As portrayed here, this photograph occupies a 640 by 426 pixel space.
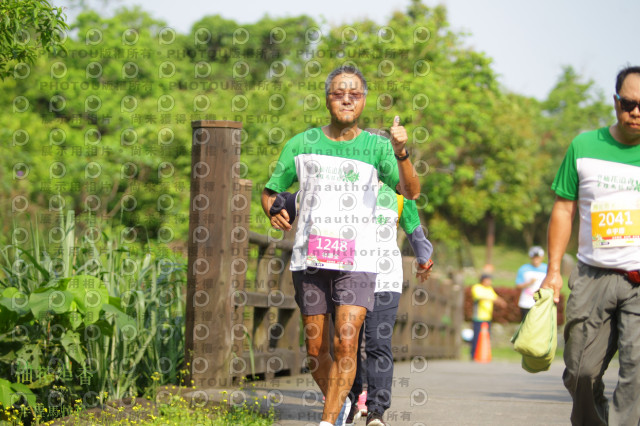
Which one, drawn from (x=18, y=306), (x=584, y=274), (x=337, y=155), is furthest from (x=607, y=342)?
(x=18, y=306)

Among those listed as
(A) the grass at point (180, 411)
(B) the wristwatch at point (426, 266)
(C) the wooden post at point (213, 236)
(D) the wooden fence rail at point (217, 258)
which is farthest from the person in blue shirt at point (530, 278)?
(A) the grass at point (180, 411)

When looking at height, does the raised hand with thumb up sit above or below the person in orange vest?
above

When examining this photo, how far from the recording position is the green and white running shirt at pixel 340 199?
4.88m

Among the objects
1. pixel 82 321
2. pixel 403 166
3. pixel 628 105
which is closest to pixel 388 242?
pixel 403 166

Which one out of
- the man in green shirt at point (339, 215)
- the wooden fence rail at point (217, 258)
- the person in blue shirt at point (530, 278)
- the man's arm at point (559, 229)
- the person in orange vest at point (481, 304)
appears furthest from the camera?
the person in orange vest at point (481, 304)

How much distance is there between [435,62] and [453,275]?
1513cm

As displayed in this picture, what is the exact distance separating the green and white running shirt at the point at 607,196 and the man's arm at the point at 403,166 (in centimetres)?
73

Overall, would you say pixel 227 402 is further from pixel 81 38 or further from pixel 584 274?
pixel 81 38

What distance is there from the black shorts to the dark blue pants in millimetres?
708

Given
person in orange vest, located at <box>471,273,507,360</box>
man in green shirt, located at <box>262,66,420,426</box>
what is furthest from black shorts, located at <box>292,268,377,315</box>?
person in orange vest, located at <box>471,273,507,360</box>

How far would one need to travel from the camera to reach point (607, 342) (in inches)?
180

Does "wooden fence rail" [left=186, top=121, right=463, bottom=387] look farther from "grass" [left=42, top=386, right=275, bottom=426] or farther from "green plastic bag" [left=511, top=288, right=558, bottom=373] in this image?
"green plastic bag" [left=511, top=288, right=558, bottom=373]

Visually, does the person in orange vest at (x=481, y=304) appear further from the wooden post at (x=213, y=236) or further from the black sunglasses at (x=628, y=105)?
the black sunglasses at (x=628, y=105)

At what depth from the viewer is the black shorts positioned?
4918 mm
